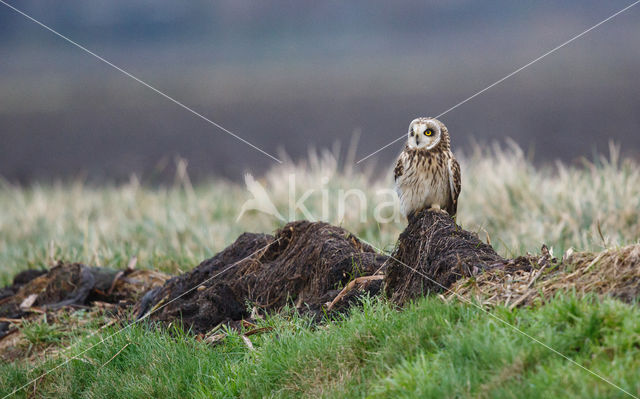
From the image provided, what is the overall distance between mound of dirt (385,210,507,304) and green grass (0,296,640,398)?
230 mm

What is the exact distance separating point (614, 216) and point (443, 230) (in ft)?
18.0

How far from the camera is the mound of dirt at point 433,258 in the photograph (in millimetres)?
4543

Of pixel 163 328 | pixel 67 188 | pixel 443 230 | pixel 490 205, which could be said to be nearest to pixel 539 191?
pixel 490 205

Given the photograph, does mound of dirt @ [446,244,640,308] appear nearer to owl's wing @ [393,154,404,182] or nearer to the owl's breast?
the owl's breast

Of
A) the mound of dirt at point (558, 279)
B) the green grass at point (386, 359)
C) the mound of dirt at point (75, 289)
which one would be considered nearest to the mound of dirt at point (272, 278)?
the green grass at point (386, 359)

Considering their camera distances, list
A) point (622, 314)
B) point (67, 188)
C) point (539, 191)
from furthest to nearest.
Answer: point (67, 188) < point (539, 191) < point (622, 314)

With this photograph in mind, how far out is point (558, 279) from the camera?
405 cm

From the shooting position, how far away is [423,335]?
12.7 feet

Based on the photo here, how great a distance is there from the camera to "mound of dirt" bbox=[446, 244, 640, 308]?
3.80 metres

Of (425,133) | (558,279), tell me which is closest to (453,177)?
(425,133)

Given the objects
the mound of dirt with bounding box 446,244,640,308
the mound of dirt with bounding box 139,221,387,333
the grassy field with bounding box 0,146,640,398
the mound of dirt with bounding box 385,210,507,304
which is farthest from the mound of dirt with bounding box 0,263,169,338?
the mound of dirt with bounding box 446,244,640,308

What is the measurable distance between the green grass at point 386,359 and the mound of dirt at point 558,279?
16 centimetres

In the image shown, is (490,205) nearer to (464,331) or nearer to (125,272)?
(125,272)

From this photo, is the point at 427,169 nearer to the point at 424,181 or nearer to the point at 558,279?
the point at 424,181
